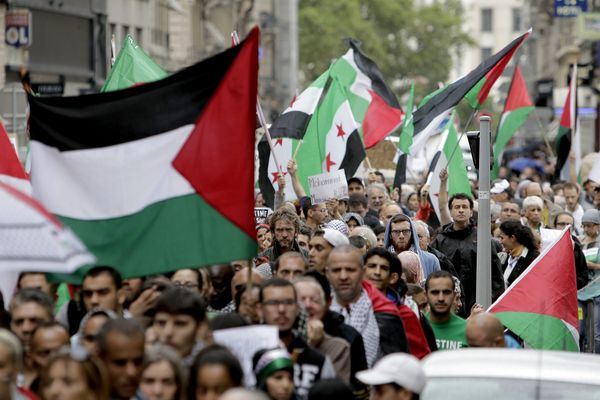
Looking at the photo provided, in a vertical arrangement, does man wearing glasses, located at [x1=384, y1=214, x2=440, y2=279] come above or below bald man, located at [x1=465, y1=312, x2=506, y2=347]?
above

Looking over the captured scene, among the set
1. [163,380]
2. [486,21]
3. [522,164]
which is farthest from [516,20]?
[163,380]

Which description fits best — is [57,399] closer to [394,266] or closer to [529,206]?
[394,266]

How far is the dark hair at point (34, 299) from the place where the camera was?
8.88 meters

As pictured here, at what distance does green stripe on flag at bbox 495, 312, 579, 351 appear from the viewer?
39.4ft

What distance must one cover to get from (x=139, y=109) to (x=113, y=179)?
0.44m

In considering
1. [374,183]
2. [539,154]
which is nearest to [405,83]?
[539,154]

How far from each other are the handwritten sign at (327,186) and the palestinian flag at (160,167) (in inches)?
269

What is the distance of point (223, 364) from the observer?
757 centimetres

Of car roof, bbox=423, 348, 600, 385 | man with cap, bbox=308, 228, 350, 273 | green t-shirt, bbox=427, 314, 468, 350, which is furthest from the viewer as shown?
green t-shirt, bbox=427, 314, 468, 350

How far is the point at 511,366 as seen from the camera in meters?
8.12

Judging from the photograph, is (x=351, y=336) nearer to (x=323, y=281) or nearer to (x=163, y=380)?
(x=323, y=281)

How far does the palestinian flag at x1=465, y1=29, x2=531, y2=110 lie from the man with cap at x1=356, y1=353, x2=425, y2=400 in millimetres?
9089

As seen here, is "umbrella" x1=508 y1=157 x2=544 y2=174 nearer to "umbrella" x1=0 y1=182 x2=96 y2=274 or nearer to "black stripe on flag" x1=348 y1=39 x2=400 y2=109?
"black stripe on flag" x1=348 y1=39 x2=400 y2=109

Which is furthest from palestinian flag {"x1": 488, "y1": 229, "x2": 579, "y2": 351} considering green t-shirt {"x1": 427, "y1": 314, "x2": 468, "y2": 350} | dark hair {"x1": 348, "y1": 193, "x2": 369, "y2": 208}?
dark hair {"x1": 348, "y1": 193, "x2": 369, "y2": 208}
